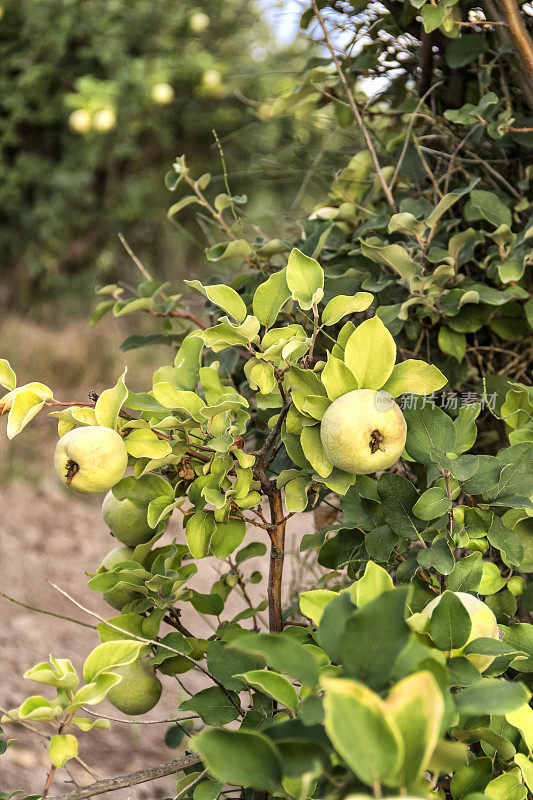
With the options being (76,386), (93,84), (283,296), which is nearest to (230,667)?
(283,296)

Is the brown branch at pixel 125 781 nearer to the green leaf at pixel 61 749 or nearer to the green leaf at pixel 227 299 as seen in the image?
the green leaf at pixel 61 749

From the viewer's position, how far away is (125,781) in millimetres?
504

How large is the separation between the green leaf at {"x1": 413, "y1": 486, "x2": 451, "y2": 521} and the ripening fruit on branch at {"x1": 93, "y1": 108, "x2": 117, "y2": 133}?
3111mm

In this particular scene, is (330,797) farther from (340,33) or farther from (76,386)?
(76,386)

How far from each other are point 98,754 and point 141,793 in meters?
0.13

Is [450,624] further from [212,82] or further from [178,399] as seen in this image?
[212,82]

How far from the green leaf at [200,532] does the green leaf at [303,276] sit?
0.18m

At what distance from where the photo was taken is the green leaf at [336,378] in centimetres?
49

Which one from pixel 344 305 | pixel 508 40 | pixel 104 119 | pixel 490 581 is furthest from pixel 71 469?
pixel 104 119

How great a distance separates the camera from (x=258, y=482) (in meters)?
0.56

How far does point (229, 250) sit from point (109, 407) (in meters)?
0.29

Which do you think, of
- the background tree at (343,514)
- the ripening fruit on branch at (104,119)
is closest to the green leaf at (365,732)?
the background tree at (343,514)

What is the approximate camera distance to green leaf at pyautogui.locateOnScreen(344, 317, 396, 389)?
50 cm

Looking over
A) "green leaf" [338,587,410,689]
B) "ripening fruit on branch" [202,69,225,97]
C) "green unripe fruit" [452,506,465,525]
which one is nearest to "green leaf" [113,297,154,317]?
"green unripe fruit" [452,506,465,525]
